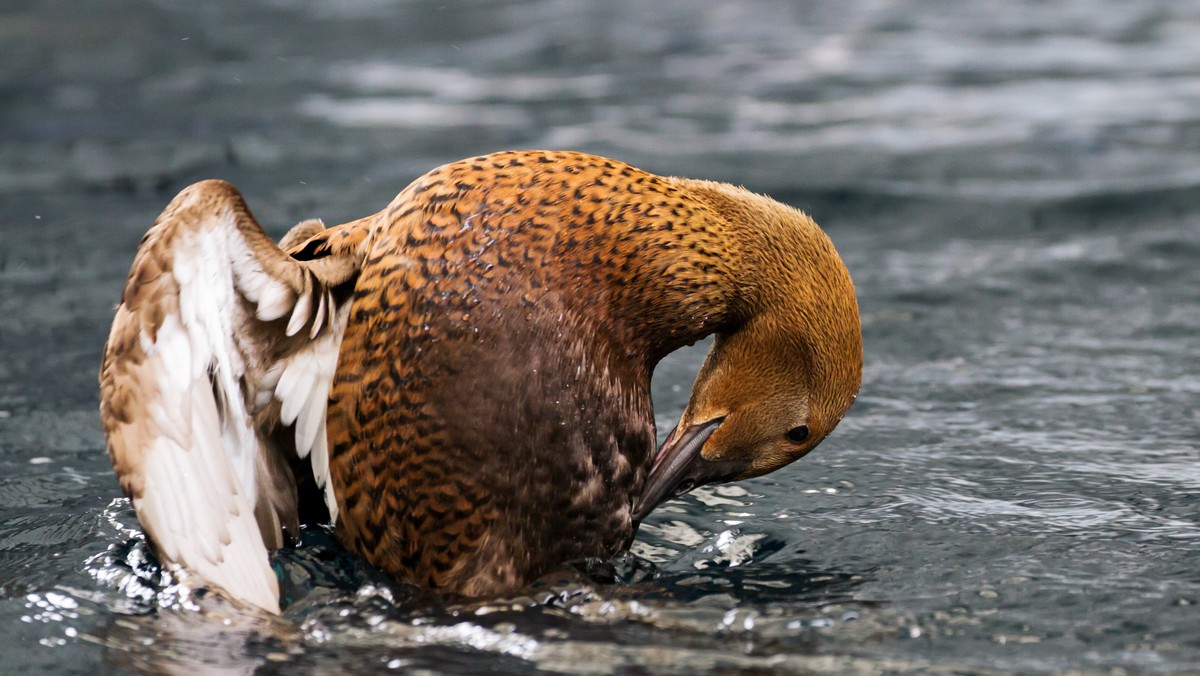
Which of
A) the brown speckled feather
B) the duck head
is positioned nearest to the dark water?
the brown speckled feather

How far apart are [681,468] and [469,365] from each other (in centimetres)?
73

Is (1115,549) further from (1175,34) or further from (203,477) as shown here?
(1175,34)

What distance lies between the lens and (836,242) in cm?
837

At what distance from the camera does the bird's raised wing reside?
12.7 feet

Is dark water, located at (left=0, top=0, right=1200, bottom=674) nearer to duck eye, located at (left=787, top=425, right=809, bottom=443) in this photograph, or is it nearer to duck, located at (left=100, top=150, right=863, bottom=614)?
duck, located at (left=100, top=150, right=863, bottom=614)

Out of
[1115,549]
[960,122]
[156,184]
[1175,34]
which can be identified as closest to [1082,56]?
[1175,34]

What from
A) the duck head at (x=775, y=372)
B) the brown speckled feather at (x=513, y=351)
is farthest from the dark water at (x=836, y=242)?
the duck head at (x=775, y=372)

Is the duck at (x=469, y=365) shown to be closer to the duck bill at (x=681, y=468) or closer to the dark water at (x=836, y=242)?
the duck bill at (x=681, y=468)

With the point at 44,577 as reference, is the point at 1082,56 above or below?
above

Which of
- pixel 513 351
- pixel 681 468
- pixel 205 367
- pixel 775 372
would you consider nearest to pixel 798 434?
pixel 775 372

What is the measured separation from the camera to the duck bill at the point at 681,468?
14.2 ft

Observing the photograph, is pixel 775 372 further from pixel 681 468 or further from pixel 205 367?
pixel 205 367

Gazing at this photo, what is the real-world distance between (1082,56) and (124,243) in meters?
7.45

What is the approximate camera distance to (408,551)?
4.17m
